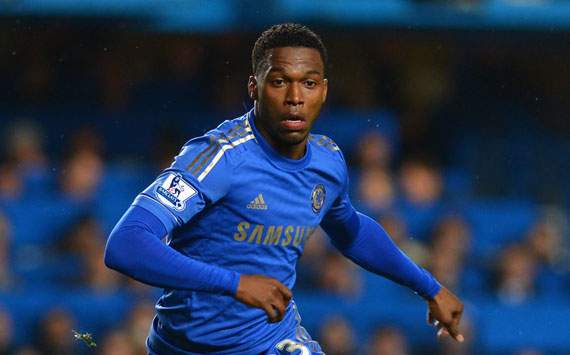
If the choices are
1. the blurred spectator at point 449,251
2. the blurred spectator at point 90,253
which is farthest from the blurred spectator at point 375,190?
the blurred spectator at point 90,253

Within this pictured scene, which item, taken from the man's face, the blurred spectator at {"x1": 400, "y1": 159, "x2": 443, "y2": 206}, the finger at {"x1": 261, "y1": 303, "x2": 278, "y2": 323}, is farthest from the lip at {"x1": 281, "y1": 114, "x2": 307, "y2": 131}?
the blurred spectator at {"x1": 400, "y1": 159, "x2": 443, "y2": 206}

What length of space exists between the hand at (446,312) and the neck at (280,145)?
0.93 meters

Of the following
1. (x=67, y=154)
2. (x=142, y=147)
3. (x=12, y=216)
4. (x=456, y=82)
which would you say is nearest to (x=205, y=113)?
(x=142, y=147)

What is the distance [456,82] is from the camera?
1213 cm

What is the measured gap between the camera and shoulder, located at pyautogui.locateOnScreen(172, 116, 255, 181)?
3.91 m

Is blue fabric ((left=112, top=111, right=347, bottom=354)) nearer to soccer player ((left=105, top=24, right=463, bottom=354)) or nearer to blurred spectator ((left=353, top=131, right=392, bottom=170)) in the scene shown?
soccer player ((left=105, top=24, right=463, bottom=354))

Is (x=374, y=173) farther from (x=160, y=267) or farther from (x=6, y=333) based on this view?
(x=160, y=267)

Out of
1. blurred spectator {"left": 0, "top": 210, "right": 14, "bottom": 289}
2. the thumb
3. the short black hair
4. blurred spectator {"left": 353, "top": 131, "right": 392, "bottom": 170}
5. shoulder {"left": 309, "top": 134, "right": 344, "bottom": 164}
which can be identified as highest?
blurred spectator {"left": 353, "top": 131, "right": 392, "bottom": 170}

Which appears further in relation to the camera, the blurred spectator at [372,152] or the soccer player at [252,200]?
the blurred spectator at [372,152]

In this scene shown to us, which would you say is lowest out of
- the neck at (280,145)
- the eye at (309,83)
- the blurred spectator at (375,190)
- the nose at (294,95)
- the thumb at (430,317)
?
the thumb at (430,317)

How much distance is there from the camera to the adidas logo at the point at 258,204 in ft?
13.3

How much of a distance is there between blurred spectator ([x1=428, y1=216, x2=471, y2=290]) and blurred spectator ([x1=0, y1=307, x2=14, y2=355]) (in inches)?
133

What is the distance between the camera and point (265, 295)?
3.59 metres

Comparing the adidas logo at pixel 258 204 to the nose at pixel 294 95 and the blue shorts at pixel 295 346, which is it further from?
the blue shorts at pixel 295 346
